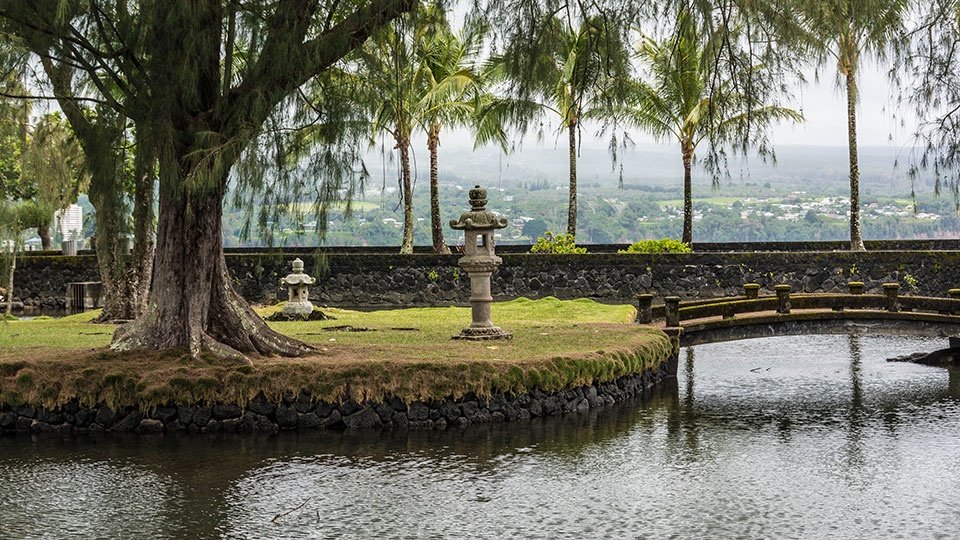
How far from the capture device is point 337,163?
12711 mm

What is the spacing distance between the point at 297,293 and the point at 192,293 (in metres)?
7.46

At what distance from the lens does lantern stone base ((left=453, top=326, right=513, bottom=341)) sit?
15.1 m

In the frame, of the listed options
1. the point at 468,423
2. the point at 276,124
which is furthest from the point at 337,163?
the point at 468,423

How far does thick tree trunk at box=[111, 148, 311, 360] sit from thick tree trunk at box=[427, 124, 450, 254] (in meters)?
19.5

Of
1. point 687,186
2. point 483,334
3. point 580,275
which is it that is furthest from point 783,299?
point 687,186

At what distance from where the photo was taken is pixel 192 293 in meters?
12.8

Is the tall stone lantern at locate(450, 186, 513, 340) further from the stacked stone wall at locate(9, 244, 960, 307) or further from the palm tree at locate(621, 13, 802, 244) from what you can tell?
the stacked stone wall at locate(9, 244, 960, 307)

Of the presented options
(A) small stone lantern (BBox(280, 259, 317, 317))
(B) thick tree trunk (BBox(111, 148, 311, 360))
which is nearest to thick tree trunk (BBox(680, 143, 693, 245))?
(A) small stone lantern (BBox(280, 259, 317, 317))

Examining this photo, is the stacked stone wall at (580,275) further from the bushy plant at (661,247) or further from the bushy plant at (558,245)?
the bushy plant at (558,245)

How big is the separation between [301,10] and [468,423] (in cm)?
478

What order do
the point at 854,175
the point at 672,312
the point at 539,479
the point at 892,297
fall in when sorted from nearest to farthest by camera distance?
the point at 539,479 < the point at 672,312 < the point at 892,297 < the point at 854,175

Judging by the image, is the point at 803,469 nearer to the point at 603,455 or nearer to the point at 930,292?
the point at 603,455

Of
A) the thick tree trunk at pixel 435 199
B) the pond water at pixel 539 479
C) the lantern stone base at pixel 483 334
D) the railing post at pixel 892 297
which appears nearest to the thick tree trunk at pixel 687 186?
the thick tree trunk at pixel 435 199

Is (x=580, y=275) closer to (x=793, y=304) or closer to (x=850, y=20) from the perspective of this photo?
(x=793, y=304)
